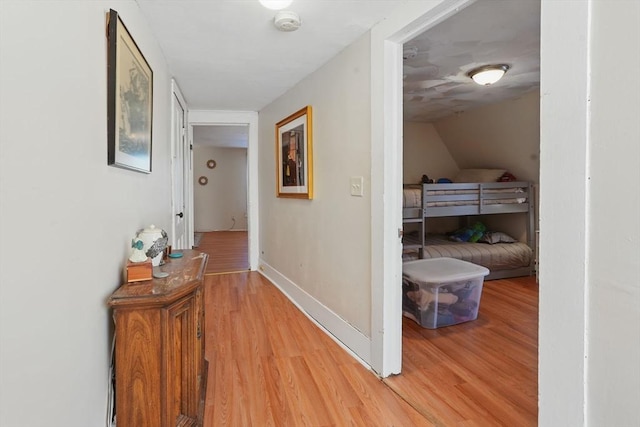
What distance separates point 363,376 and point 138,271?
1361 mm

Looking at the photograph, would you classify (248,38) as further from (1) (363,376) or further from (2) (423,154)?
(2) (423,154)

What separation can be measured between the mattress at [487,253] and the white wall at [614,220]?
3.11 meters

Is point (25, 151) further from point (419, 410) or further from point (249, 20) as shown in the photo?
point (419, 410)

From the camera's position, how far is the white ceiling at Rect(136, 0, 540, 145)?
6.01 ft

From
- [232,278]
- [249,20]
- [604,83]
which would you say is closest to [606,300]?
[604,83]

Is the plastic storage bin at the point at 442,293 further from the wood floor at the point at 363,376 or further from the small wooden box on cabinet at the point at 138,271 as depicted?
the small wooden box on cabinet at the point at 138,271

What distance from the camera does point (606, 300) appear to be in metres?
0.89

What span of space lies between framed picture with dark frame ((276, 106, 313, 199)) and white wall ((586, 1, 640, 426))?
211 cm

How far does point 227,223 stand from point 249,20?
756cm

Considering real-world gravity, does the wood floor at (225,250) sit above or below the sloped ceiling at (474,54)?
below

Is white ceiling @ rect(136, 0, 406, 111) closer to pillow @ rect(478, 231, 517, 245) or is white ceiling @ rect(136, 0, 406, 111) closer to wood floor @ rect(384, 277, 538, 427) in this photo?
wood floor @ rect(384, 277, 538, 427)

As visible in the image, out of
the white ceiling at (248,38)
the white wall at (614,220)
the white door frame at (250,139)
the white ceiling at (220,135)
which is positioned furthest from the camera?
the white ceiling at (220,135)

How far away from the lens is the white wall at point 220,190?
8.80 meters

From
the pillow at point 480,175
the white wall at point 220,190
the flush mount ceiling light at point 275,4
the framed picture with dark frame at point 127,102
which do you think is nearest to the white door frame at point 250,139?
the framed picture with dark frame at point 127,102
